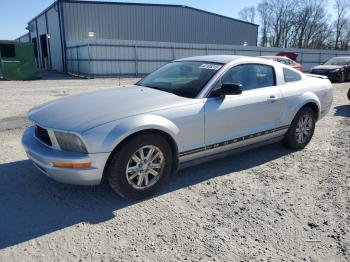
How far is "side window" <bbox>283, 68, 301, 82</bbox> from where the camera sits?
5.07 m

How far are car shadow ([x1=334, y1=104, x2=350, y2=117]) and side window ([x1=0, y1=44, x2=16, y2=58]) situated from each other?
19.4 metres

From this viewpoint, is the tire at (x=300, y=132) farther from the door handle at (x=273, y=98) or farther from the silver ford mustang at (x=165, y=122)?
the door handle at (x=273, y=98)

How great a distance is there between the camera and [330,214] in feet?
11.0

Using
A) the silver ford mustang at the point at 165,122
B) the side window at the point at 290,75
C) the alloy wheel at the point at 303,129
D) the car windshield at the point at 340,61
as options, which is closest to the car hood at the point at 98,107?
the silver ford mustang at the point at 165,122

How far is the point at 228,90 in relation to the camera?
394 centimetres

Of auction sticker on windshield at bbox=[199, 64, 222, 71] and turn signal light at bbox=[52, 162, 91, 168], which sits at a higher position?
auction sticker on windshield at bbox=[199, 64, 222, 71]

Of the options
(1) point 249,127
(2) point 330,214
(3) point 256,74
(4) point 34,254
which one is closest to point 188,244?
(4) point 34,254

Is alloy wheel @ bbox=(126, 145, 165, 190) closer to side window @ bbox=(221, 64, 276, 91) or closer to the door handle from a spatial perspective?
side window @ bbox=(221, 64, 276, 91)

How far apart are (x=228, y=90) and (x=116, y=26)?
78.5ft

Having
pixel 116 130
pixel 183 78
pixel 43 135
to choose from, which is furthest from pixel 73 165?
pixel 183 78

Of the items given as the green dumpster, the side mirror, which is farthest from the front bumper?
the green dumpster

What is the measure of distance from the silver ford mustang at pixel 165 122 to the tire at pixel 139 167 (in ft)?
0.03

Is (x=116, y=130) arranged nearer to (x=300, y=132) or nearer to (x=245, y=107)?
Answer: (x=245, y=107)

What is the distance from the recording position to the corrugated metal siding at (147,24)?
24.4 meters
